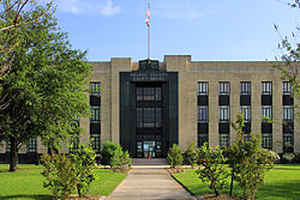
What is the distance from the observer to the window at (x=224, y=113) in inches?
2053

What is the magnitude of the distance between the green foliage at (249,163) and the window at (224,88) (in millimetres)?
37507

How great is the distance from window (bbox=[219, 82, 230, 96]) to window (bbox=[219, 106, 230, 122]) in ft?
6.65

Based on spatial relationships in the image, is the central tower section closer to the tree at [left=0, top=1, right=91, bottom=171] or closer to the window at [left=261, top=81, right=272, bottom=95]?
the window at [left=261, top=81, right=272, bottom=95]

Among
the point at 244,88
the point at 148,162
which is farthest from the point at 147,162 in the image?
the point at 244,88

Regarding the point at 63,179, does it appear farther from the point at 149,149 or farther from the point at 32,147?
the point at 32,147

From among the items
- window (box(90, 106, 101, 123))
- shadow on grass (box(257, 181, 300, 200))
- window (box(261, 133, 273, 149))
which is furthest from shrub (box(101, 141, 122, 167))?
shadow on grass (box(257, 181, 300, 200))

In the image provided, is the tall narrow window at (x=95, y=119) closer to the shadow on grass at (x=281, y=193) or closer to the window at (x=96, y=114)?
the window at (x=96, y=114)

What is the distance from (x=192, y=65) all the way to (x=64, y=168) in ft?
131

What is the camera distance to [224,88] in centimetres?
5241

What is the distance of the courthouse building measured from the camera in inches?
2037

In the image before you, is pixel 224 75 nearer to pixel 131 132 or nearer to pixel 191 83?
pixel 191 83

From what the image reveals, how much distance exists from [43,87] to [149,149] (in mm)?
26470

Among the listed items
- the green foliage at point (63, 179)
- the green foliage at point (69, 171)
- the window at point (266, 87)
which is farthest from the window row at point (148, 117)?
the green foliage at point (63, 179)

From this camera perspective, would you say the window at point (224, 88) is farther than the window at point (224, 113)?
Yes
